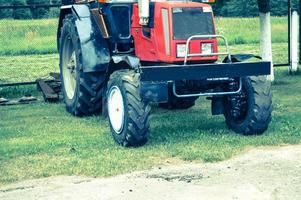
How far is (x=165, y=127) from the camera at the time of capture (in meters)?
9.33

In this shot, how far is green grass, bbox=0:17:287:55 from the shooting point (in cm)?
1848

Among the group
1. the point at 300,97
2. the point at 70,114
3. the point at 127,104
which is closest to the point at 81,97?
the point at 70,114

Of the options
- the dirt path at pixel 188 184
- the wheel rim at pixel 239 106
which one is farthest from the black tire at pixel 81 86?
the dirt path at pixel 188 184

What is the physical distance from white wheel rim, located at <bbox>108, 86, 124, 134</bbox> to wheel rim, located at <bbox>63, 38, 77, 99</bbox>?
2668mm

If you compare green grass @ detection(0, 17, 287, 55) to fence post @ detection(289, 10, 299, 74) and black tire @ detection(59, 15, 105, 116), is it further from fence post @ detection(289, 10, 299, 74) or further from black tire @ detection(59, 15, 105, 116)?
black tire @ detection(59, 15, 105, 116)

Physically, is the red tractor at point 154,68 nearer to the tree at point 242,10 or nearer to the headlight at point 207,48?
the headlight at point 207,48

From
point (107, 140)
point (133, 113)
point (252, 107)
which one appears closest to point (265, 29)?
point (252, 107)

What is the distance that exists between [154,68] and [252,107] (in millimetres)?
1438

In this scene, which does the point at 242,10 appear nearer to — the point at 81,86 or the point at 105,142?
the point at 81,86

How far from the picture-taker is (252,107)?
27.6 ft

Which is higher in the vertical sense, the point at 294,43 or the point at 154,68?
the point at 154,68

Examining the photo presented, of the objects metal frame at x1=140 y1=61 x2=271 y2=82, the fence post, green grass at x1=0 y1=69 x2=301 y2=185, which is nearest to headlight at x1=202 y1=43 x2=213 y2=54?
metal frame at x1=140 y1=61 x2=271 y2=82

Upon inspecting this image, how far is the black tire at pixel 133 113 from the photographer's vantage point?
784cm

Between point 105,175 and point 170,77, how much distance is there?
166 centimetres
